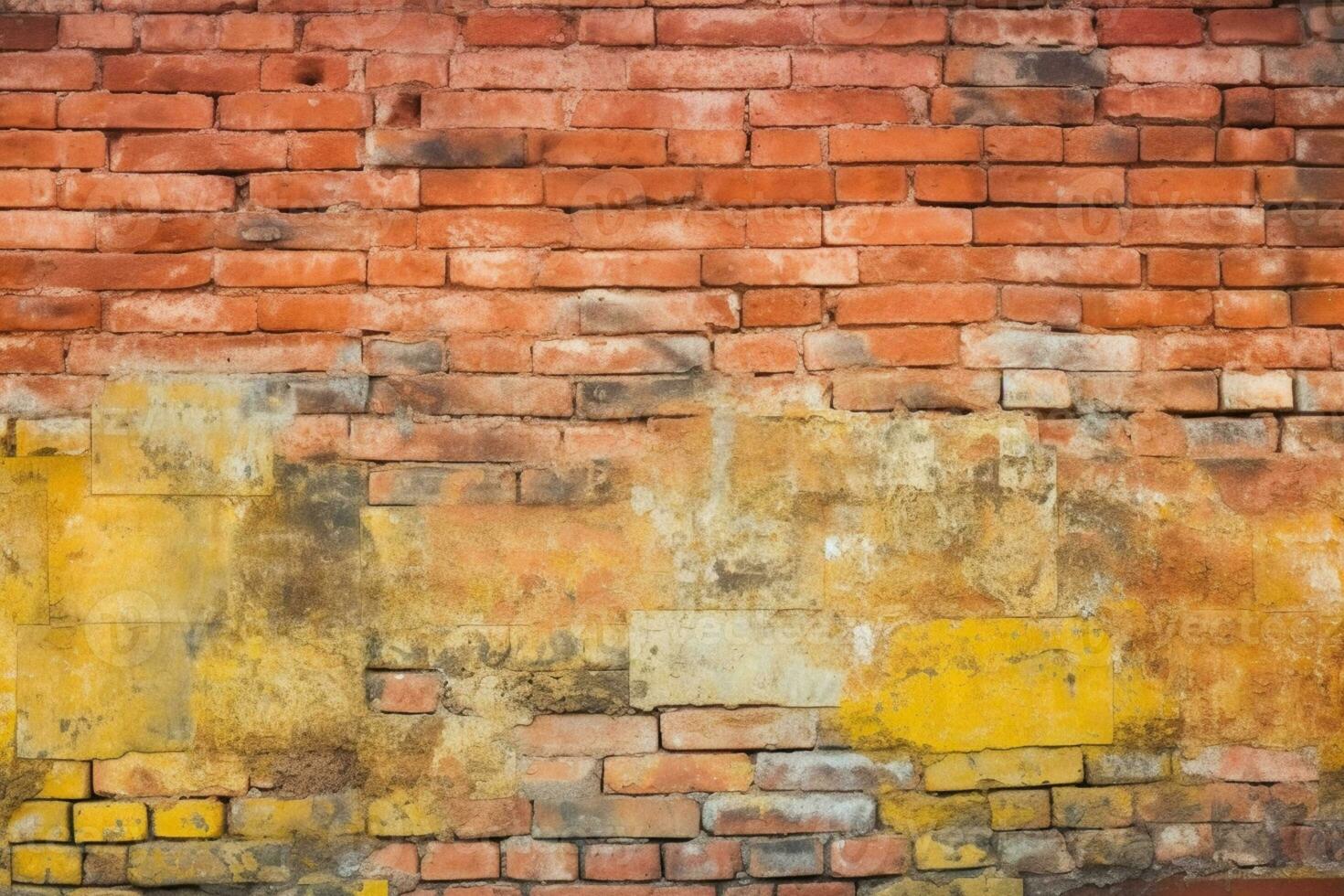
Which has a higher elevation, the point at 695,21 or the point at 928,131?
the point at 695,21

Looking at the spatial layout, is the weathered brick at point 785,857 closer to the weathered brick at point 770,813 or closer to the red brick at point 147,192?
the weathered brick at point 770,813

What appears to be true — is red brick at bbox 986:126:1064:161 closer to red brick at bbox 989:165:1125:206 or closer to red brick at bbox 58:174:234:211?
red brick at bbox 989:165:1125:206

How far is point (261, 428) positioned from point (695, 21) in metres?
1.34

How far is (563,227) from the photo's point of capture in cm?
234

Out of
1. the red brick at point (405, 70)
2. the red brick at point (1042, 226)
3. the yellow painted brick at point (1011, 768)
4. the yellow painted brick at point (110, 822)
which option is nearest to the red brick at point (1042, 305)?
the red brick at point (1042, 226)

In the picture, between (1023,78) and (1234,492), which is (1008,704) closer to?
(1234,492)

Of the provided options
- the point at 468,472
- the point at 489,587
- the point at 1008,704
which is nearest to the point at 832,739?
the point at 1008,704

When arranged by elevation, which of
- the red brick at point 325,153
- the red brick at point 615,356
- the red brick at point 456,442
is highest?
the red brick at point 325,153

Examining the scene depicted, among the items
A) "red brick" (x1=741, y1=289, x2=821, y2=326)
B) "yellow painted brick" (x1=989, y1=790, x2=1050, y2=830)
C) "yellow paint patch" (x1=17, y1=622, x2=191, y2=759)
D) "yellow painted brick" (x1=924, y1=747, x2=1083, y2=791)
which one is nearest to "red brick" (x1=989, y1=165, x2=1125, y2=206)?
"red brick" (x1=741, y1=289, x2=821, y2=326)

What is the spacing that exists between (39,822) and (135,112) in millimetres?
1580

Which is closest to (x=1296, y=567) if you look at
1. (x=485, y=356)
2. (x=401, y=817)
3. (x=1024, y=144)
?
(x=1024, y=144)

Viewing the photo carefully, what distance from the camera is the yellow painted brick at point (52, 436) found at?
2283 mm

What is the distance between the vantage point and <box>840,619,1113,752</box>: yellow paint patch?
231 centimetres

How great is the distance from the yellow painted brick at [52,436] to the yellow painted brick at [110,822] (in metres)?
0.78
